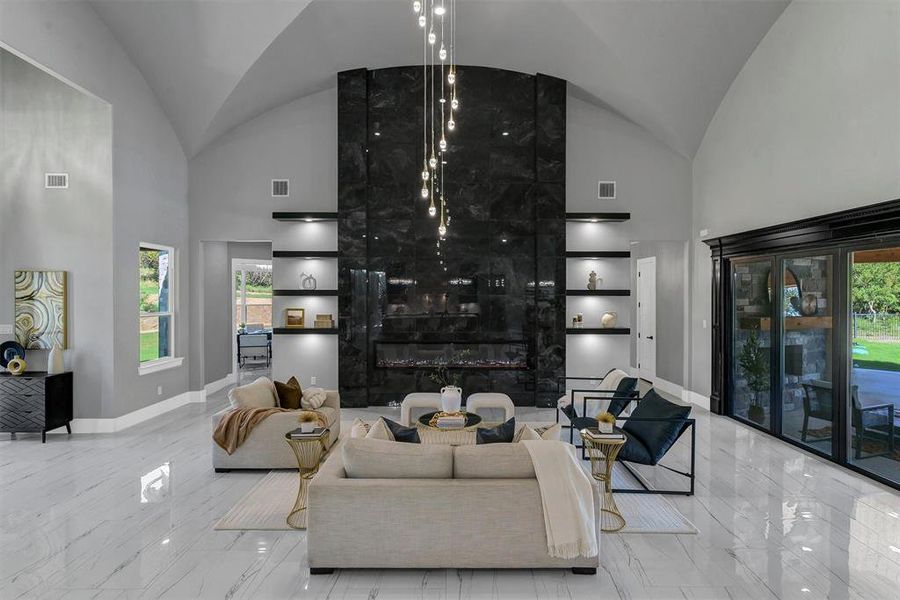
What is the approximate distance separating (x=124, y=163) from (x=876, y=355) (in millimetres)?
8307

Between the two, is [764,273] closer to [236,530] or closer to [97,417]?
[236,530]

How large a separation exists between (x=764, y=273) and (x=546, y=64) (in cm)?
413

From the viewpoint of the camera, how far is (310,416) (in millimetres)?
3973

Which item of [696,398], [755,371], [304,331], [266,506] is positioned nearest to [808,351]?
[755,371]

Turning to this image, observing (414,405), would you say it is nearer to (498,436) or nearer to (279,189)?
(498,436)

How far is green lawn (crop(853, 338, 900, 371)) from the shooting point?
15.3ft

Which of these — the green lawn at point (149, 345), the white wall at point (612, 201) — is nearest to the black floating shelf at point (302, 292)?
the green lawn at point (149, 345)

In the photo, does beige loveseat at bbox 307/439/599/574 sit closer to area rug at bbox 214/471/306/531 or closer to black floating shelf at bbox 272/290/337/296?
area rug at bbox 214/471/306/531

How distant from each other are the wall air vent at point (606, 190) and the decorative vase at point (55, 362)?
24.8ft

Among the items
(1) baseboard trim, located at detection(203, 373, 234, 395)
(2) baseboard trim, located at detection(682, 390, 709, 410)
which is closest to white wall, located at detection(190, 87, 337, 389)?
(1) baseboard trim, located at detection(203, 373, 234, 395)

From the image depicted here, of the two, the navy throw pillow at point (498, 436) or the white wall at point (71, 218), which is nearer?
the navy throw pillow at point (498, 436)

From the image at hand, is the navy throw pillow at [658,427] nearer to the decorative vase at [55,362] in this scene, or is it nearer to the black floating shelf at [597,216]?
the black floating shelf at [597,216]

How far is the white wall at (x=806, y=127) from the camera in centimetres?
480

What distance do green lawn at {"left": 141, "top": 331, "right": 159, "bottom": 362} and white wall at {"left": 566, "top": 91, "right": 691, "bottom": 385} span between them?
6.10m
